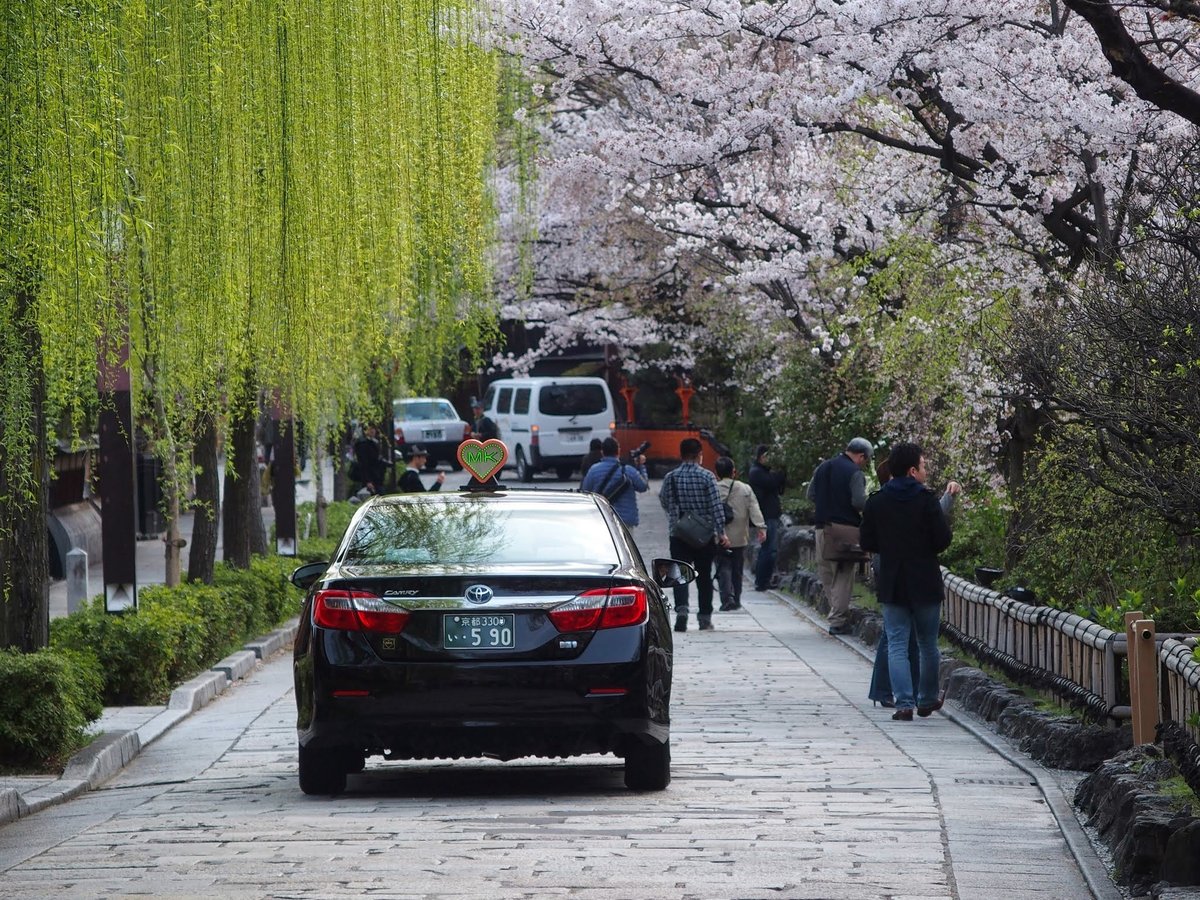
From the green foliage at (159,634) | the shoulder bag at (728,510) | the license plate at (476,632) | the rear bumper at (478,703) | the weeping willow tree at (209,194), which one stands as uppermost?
the weeping willow tree at (209,194)

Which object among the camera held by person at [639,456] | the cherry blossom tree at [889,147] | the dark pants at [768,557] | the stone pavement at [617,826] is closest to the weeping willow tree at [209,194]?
the stone pavement at [617,826]

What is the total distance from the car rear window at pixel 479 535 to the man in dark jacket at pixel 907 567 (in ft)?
11.2

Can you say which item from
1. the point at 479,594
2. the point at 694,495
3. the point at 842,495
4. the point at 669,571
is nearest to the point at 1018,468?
the point at 842,495

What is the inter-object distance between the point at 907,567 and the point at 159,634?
543 cm

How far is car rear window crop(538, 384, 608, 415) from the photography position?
145 feet

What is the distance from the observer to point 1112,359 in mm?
11555

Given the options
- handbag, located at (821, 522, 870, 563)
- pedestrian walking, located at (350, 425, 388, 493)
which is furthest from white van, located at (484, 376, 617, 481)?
handbag, located at (821, 522, 870, 563)

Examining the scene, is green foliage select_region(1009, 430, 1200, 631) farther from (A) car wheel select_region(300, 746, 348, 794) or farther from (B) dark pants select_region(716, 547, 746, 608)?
(B) dark pants select_region(716, 547, 746, 608)

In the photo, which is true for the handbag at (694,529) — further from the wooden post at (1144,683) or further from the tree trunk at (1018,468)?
the wooden post at (1144,683)

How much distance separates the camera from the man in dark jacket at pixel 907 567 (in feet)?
41.3

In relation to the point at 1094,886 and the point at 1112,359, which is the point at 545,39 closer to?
the point at 1112,359

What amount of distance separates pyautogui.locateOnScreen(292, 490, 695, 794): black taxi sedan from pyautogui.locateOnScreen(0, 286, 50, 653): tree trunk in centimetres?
211

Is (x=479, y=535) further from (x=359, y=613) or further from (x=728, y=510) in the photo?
(x=728, y=510)

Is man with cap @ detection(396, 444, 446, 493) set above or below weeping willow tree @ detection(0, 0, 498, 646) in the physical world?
below
